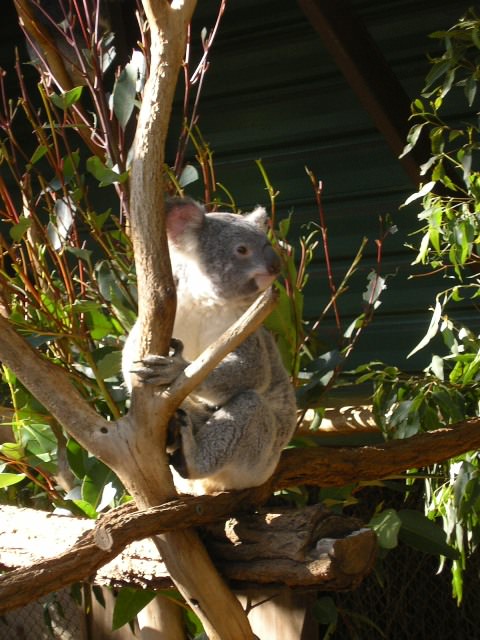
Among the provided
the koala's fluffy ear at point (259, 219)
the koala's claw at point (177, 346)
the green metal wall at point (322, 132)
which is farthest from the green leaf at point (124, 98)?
the green metal wall at point (322, 132)

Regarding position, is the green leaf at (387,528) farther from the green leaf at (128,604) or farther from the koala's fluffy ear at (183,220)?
the koala's fluffy ear at (183,220)

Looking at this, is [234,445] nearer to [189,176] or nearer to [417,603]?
[189,176]

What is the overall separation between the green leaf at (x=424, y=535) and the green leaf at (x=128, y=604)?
2.45ft

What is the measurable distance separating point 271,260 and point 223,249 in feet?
0.55

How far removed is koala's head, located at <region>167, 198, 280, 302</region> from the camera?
2414mm

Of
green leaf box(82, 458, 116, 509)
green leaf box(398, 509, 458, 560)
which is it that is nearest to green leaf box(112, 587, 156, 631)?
green leaf box(82, 458, 116, 509)

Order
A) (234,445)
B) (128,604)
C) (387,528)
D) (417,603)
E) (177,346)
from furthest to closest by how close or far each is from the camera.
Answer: (417,603), (128,604), (387,528), (234,445), (177,346)

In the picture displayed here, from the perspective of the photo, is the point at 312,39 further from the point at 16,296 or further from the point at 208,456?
the point at 208,456

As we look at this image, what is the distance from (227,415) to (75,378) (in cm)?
61

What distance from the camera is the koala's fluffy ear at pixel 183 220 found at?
8.05 ft

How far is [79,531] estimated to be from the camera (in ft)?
7.15

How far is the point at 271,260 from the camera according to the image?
2.38 meters

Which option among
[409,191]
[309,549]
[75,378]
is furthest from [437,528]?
[409,191]

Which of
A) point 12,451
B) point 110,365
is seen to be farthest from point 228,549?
point 12,451
